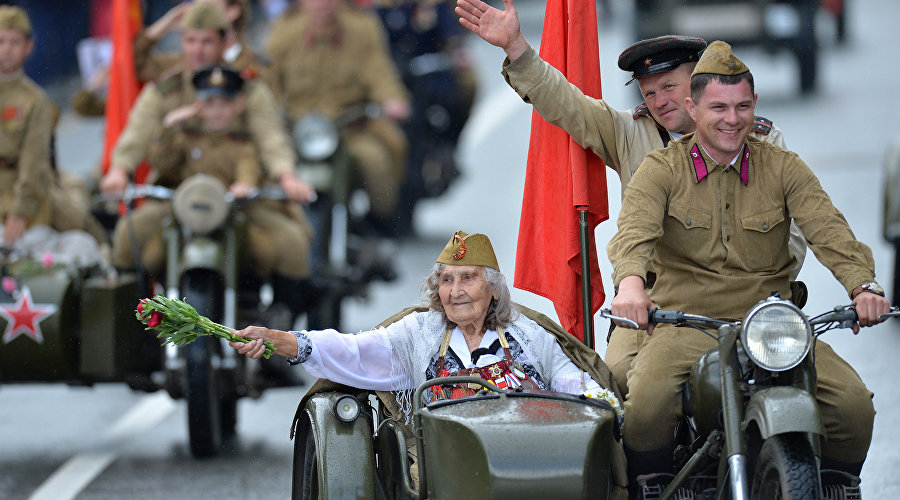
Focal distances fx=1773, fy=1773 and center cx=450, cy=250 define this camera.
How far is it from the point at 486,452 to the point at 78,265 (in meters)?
4.77

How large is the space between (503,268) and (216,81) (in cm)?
455

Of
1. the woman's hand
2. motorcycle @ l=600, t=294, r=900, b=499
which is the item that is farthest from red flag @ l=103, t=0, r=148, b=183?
motorcycle @ l=600, t=294, r=900, b=499

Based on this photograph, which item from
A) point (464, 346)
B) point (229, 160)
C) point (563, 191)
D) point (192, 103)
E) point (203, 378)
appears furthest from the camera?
point (192, 103)

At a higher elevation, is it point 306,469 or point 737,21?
point 737,21

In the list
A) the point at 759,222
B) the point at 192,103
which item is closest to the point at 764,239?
Answer: the point at 759,222

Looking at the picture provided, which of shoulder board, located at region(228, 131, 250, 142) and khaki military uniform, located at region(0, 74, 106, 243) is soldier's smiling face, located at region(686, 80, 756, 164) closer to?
shoulder board, located at region(228, 131, 250, 142)

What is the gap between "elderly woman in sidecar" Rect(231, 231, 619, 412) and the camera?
644cm

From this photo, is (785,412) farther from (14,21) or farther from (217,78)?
(14,21)

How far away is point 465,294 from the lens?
6504mm

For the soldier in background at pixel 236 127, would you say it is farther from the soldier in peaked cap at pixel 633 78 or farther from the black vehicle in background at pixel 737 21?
the black vehicle in background at pixel 737 21

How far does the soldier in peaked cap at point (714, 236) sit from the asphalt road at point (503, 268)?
8.91 ft

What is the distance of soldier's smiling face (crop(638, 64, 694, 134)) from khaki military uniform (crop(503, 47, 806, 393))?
72 millimetres

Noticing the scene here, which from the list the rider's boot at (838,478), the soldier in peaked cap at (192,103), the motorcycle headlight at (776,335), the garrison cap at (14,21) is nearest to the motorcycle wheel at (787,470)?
the motorcycle headlight at (776,335)

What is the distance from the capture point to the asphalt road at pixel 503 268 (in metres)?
9.38
